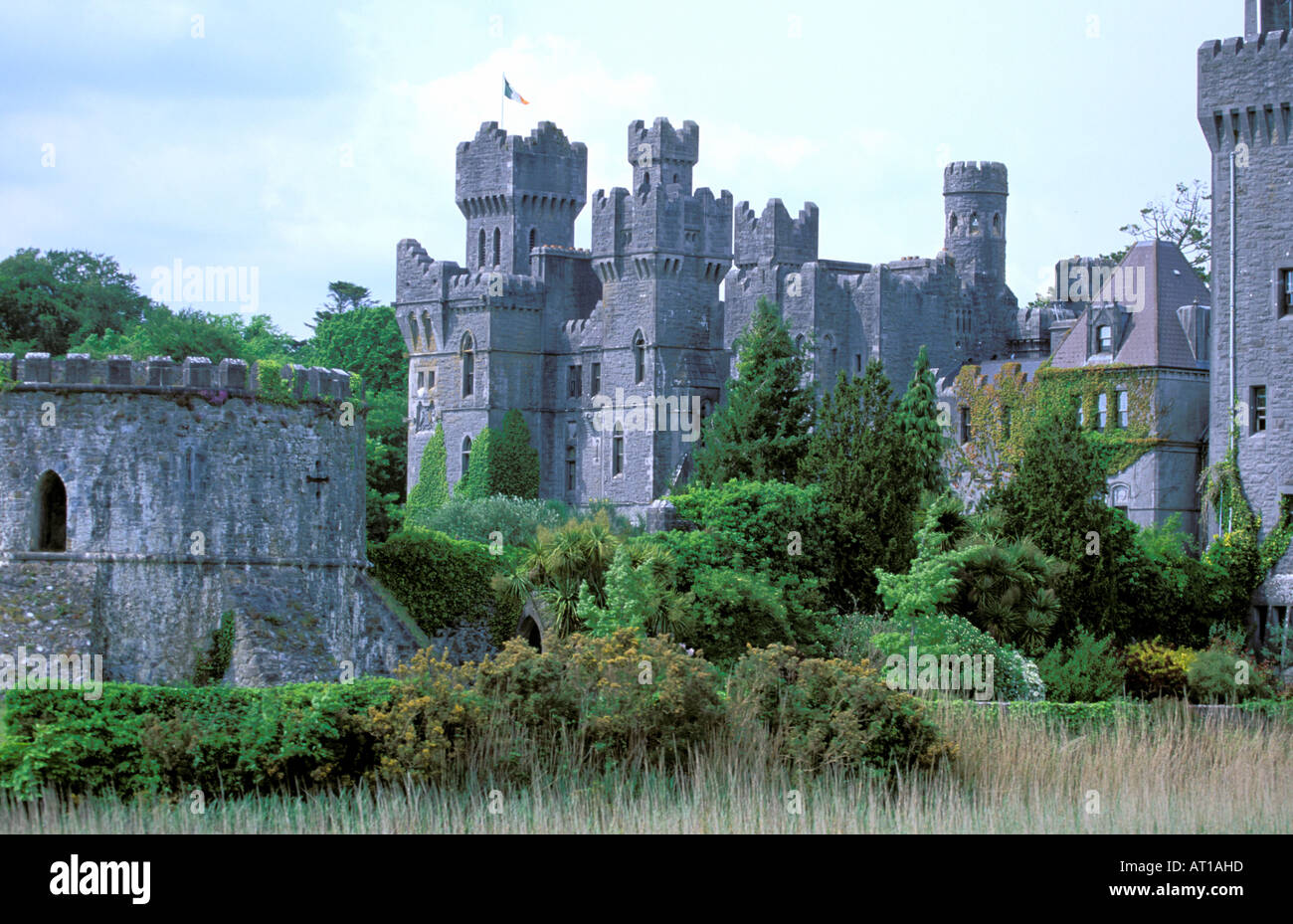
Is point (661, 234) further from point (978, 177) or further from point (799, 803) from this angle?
point (799, 803)

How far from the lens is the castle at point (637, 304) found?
213 feet

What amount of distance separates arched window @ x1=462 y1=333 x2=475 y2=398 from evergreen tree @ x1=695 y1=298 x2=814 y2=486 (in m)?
22.4

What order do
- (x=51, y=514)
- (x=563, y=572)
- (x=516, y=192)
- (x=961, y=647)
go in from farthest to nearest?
1. (x=516, y=192)
2. (x=563, y=572)
3. (x=961, y=647)
4. (x=51, y=514)

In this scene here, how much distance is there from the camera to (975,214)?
2906 inches

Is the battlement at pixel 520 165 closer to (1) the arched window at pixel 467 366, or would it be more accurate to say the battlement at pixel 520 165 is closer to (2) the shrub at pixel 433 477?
(1) the arched window at pixel 467 366

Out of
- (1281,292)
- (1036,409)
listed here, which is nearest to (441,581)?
(1281,292)

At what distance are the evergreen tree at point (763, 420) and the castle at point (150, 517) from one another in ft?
56.4

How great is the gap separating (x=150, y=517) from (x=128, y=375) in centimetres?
217

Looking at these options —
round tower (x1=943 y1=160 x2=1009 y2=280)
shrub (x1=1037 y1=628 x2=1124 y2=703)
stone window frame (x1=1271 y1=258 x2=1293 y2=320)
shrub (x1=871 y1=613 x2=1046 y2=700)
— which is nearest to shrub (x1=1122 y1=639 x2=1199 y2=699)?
shrub (x1=1037 y1=628 x2=1124 y2=703)

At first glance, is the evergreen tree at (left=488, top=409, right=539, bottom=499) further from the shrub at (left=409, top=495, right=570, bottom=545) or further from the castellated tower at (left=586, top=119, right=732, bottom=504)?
the shrub at (left=409, top=495, right=570, bottom=545)

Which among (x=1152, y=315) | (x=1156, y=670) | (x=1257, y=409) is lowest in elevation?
(x=1156, y=670)

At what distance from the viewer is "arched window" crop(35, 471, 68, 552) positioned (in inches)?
1145

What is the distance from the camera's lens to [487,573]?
1390 inches
